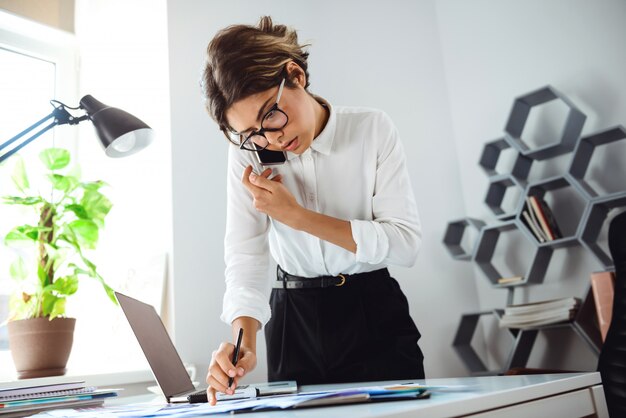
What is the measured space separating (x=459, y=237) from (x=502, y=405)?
91.8 inches

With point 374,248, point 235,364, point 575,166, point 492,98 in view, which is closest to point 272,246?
point 374,248

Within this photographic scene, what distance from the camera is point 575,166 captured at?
2500mm

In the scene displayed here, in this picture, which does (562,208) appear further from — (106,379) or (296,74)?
(106,379)

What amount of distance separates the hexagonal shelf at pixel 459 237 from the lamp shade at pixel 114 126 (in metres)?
1.75

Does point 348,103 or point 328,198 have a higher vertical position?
point 348,103

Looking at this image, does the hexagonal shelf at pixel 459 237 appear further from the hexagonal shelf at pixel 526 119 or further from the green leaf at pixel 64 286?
the green leaf at pixel 64 286

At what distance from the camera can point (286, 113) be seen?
1.33 meters

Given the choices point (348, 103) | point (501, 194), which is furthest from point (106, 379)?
point (501, 194)

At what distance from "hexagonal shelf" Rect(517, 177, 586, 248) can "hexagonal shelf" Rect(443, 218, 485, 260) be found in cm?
26

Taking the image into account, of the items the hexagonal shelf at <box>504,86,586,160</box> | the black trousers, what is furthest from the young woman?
the hexagonal shelf at <box>504,86,586,160</box>

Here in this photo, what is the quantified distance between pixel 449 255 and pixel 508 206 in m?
0.39

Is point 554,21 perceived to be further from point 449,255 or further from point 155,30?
point 155,30

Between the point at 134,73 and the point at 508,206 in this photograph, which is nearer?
the point at 134,73

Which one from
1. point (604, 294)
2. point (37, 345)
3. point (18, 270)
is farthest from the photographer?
point (604, 294)
